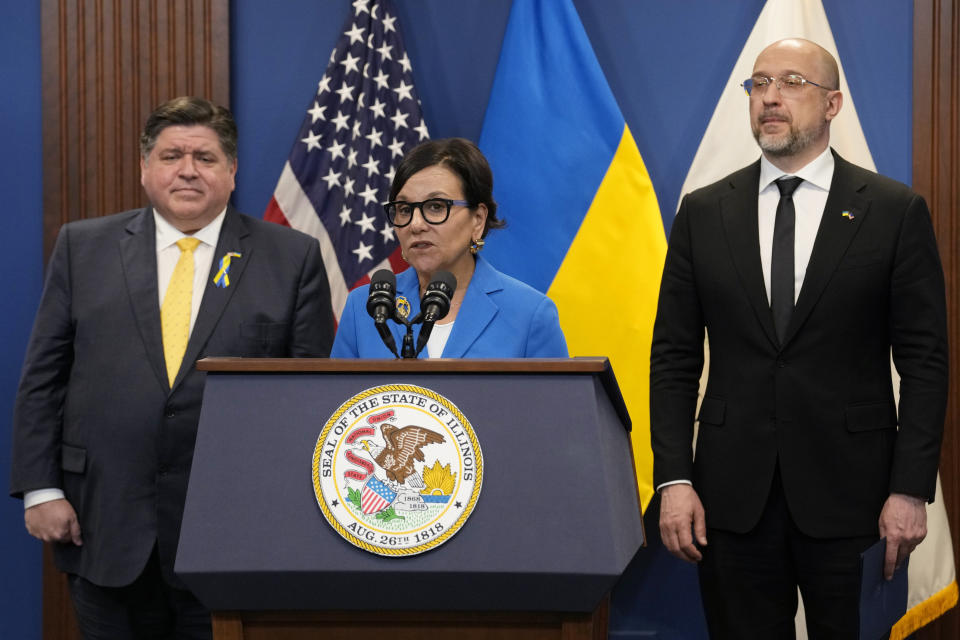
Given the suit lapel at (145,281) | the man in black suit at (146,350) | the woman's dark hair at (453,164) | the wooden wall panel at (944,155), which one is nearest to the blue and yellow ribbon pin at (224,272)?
the man in black suit at (146,350)

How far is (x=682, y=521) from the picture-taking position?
224 cm

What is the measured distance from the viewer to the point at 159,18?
3645 mm

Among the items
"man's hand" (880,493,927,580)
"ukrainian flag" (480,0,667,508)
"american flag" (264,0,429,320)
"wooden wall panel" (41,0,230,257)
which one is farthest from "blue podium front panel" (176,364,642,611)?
"wooden wall panel" (41,0,230,257)

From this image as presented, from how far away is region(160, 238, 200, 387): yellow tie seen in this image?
253 cm

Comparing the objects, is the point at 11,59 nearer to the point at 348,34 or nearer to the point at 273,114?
the point at 273,114

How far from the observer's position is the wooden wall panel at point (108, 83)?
11.9 feet

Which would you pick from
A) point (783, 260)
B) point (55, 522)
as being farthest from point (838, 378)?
point (55, 522)

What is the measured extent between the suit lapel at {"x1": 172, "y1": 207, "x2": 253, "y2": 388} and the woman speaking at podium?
43 centimetres

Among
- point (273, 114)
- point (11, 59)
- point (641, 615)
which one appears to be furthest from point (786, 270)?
point (11, 59)

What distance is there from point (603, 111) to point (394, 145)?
2.30ft

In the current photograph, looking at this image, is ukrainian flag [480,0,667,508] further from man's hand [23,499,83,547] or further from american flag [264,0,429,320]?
man's hand [23,499,83,547]

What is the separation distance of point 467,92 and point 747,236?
1.65 meters

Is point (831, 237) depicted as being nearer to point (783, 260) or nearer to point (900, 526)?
point (783, 260)

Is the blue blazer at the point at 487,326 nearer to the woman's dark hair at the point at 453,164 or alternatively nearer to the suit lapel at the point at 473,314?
the suit lapel at the point at 473,314
